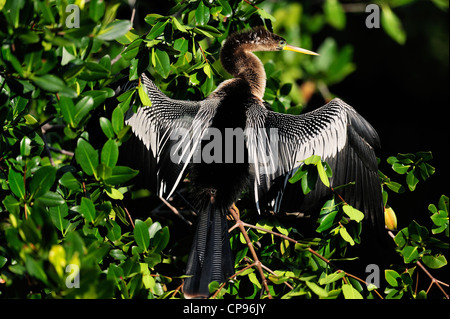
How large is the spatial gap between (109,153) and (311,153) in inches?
39.3

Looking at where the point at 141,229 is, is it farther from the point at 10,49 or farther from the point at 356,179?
the point at 356,179

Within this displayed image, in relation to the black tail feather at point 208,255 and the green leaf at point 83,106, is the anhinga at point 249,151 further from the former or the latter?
the green leaf at point 83,106

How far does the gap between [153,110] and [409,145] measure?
9.85ft

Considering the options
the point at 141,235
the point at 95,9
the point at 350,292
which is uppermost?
the point at 95,9

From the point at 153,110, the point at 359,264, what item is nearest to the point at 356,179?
the point at 359,264

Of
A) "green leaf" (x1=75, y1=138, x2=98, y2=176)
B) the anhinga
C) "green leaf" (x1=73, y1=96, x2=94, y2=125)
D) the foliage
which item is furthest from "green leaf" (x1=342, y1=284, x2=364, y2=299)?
"green leaf" (x1=73, y1=96, x2=94, y2=125)

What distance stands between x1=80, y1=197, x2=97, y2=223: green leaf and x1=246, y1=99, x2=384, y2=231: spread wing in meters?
0.71

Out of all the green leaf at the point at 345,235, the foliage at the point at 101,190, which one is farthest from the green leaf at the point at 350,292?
the green leaf at the point at 345,235

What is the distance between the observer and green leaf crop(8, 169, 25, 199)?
1529 millimetres

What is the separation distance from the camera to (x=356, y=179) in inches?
87.8

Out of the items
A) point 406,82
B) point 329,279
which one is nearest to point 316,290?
point 329,279

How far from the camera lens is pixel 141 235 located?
169 cm

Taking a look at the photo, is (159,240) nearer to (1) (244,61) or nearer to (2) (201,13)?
(2) (201,13)

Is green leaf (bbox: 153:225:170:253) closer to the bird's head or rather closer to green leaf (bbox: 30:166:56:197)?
green leaf (bbox: 30:166:56:197)
